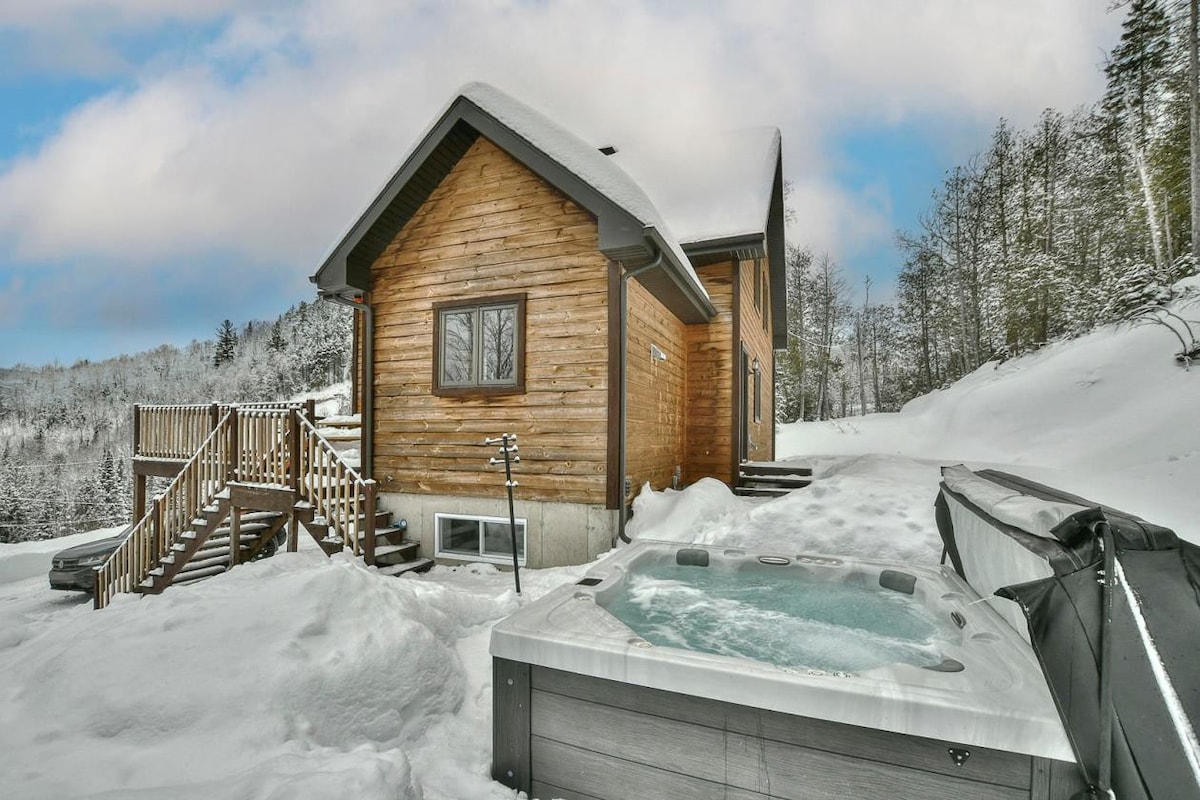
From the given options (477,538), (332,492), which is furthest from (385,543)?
(477,538)

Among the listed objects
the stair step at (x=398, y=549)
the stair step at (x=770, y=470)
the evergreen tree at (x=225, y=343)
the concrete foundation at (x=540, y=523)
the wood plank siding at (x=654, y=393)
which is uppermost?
the evergreen tree at (x=225, y=343)

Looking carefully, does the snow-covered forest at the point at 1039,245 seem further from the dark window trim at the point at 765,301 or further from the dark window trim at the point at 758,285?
the dark window trim at the point at 758,285

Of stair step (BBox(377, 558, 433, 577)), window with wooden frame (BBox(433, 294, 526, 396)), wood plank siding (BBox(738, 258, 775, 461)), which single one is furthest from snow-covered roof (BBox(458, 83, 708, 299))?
stair step (BBox(377, 558, 433, 577))

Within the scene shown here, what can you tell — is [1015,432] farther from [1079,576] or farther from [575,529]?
[1079,576]

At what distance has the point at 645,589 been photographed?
12.5 feet

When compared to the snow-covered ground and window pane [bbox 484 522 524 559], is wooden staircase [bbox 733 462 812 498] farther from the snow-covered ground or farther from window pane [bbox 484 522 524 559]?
window pane [bbox 484 522 524 559]

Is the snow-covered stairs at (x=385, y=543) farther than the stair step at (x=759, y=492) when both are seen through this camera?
No

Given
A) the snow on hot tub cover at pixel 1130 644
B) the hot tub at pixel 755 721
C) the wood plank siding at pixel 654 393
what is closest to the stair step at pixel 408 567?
the wood plank siding at pixel 654 393

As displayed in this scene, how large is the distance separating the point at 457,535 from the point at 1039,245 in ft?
71.6

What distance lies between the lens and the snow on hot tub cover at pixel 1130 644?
1391 mm

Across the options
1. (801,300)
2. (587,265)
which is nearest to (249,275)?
(801,300)

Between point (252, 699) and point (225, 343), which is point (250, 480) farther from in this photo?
point (225, 343)

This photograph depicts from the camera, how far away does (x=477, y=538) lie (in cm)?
638

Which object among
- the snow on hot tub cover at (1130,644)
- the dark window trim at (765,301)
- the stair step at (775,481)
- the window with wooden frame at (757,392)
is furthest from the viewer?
the dark window trim at (765,301)
